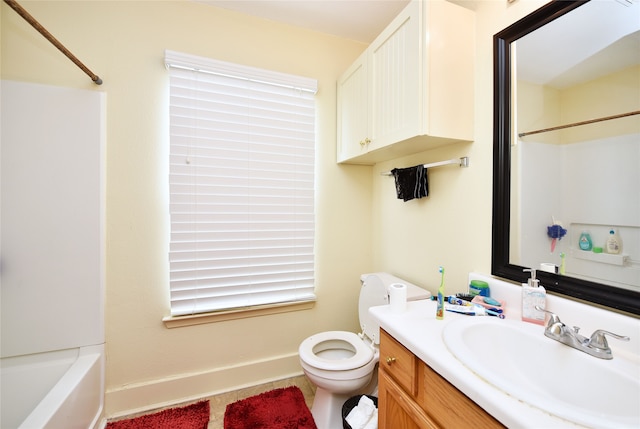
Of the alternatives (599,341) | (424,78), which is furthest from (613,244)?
(424,78)

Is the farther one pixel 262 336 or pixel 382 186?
pixel 382 186

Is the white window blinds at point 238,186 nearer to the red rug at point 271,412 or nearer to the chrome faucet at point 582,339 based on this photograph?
the red rug at point 271,412

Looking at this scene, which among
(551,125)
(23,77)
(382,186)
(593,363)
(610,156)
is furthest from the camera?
(382,186)

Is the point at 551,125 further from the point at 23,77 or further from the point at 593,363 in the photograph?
the point at 23,77

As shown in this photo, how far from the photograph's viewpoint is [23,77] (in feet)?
4.66

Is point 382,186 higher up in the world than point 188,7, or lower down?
lower down

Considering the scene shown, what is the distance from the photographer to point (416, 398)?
862mm

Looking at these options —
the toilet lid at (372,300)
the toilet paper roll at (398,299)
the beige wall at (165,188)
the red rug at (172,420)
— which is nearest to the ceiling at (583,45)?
the beige wall at (165,188)

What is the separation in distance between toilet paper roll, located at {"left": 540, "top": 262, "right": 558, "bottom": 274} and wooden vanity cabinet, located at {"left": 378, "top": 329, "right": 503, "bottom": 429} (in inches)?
25.4

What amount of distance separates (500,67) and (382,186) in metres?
1.02

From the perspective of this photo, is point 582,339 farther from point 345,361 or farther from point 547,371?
point 345,361

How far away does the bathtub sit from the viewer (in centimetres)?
122

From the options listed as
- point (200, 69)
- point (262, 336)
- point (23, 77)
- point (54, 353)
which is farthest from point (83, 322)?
point (200, 69)

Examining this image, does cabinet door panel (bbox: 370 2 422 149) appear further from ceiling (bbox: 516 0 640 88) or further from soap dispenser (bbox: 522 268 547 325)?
soap dispenser (bbox: 522 268 547 325)
